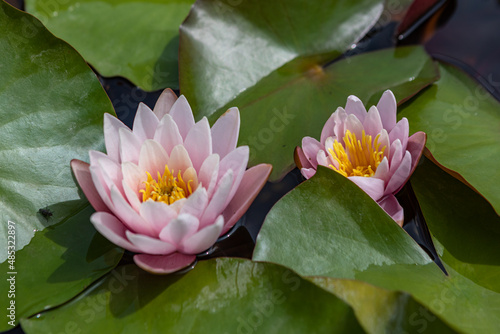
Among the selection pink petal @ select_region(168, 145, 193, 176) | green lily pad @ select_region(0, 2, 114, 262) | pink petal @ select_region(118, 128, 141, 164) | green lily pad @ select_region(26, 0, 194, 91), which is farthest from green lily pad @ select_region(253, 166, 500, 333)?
green lily pad @ select_region(26, 0, 194, 91)

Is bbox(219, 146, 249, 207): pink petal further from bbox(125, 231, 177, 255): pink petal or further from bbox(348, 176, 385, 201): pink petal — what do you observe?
bbox(348, 176, 385, 201): pink petal

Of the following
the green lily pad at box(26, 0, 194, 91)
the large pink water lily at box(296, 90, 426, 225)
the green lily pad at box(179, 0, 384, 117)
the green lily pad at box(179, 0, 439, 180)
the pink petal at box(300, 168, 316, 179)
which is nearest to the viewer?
the large pink water lily at box(296, 90, 426, 225)

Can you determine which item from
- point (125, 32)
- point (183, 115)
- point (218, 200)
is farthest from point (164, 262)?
point (125, 32)

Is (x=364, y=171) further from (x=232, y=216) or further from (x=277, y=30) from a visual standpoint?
(x=277, y=30)

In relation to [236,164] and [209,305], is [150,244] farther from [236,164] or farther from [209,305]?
[236,164]

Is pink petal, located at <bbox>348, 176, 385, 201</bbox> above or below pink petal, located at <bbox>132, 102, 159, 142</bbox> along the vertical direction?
below

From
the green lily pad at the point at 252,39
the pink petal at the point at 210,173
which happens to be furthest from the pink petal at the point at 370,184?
the green lily pad at the point at 252,39

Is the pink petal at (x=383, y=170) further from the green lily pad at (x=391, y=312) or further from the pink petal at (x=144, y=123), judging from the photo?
the pink petal at (x=144, y=123)
